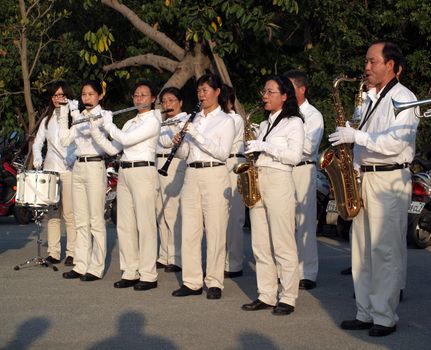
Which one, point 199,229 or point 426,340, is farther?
point 199,229

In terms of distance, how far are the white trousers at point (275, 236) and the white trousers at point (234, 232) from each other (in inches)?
87.3

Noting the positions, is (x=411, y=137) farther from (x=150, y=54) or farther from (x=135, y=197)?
(x=150, y=54)

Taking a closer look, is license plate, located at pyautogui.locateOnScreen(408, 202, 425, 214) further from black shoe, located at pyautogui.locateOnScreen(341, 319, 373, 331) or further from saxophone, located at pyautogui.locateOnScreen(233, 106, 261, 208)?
black shoe, located at pyautogui.locateOnScreen(341, 319, 373, 331)

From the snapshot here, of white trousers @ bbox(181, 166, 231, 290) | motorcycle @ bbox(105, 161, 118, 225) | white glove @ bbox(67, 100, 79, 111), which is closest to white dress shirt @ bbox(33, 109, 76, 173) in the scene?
white glove @ bbox(67, 100, 79, 111)

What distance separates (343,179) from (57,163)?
4.70 meters

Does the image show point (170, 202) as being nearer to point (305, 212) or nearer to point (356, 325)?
point (305, 212)

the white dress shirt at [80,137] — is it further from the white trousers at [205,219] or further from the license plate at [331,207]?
the license plate at [331,207]

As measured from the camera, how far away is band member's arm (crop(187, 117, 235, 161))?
9.30m

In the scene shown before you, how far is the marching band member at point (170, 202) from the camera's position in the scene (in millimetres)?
11703

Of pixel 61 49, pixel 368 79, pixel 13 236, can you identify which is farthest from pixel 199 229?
pixel 61 49

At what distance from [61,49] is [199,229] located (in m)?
14.1

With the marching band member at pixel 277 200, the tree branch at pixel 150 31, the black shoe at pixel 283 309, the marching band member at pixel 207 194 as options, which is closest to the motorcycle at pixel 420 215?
the marching band member at pixel 207 194

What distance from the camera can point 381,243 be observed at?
7.87 m

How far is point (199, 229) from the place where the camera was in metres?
9.78
